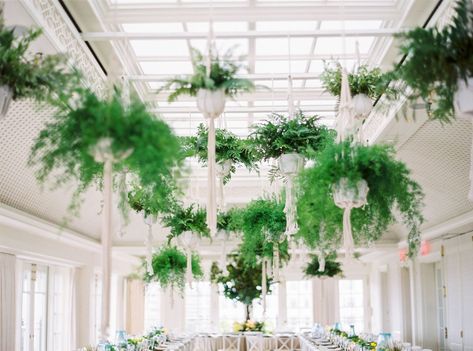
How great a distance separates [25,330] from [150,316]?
11070 mm

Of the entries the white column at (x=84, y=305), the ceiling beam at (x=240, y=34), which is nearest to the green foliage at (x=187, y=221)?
the ceiling beam at (x=240, y=34)

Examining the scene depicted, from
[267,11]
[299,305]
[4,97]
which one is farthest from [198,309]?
[4,97]

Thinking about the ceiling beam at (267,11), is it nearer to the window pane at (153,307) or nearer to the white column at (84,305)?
the white column at (84,305)

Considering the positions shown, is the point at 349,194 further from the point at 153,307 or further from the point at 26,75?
the point at 153,307

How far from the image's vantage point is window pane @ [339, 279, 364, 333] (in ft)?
76.5

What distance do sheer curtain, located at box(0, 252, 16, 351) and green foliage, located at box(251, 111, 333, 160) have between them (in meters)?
5.54

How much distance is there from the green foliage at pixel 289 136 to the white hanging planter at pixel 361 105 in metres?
0.59

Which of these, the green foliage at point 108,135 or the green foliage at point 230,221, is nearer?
the green foliage at point 108,135

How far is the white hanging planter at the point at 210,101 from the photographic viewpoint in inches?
193

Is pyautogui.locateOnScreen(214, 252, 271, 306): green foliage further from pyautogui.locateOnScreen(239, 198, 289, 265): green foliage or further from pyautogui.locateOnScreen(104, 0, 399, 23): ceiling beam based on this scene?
pyautogui.locateOnScreen(104, 0, 399, 23): ceiling beam

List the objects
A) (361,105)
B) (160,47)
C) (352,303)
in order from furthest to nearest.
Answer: (352,303)
(160,47)
(361,105)

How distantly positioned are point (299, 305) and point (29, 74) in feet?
64.5

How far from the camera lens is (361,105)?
6.68 m

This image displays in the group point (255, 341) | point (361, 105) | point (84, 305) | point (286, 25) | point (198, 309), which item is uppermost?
point (286, 25)
